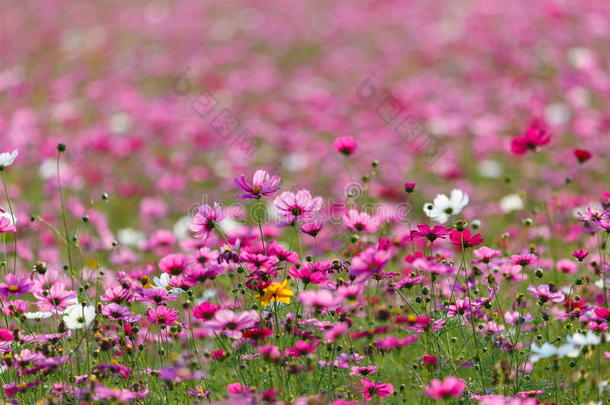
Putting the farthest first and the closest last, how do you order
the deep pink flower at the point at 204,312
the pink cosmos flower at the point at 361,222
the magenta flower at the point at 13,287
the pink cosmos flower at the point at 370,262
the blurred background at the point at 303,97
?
the blurred background at the point at 303,97 → the pink cosmos flower at the point at 361,222 → the magenta flower at the point at 13,287 → the deep pink flower at the point at 204,312 → the pink cosmos flower at the point at 370,262

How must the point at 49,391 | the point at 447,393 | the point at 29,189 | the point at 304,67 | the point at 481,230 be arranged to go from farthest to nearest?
the point at 304,67, the point at 29,189, the point at 481,230, the point at 49,391, the point at 447,393

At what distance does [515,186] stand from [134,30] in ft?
24.5

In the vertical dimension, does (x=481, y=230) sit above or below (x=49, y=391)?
below

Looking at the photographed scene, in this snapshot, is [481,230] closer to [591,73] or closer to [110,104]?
[591,73]

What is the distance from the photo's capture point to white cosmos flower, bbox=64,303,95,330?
2422 mm

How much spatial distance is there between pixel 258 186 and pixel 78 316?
745 mm

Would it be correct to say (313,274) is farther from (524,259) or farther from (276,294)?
(524,259)

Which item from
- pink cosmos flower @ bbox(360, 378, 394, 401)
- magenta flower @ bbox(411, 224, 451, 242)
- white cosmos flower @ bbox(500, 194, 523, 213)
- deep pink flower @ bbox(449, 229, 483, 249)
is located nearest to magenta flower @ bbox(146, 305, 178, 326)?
pink cosmos flower @ bbox(360, 378, 394, 401)

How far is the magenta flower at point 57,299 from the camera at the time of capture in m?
2.47

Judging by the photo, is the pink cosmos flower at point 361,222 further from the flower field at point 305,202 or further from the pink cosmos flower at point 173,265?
the pink cosmos flower at point 173,265

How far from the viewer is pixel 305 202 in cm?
247

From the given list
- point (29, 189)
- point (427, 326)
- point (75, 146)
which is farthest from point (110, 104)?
point (427, 326)

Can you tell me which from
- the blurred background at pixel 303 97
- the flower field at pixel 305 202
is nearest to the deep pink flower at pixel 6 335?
the flower field at pixel 305 202

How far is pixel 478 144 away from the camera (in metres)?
6.49
